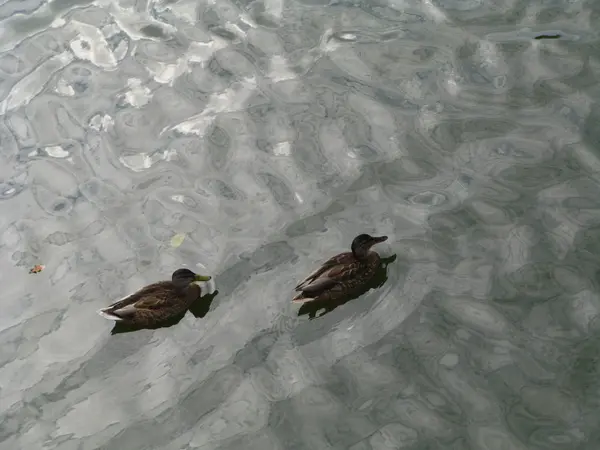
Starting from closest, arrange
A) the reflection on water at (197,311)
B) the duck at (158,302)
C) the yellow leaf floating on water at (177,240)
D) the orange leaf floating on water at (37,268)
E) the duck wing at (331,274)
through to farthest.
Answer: the duck at (158,302) → the duck wing at (331,274) → the reflection on water at (197,311) → the orange leaf floating on water at (37,268) → the yellow leaf floating on water at (177,240)

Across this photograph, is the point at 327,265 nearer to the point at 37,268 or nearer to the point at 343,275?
the point at 343,275

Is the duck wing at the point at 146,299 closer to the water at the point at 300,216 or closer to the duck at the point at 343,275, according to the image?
the water at the point at 300,216

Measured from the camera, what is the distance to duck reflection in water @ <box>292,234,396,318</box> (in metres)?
7.16

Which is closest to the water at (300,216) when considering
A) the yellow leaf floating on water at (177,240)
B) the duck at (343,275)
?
the yellow leaf floating on water at (177,240)

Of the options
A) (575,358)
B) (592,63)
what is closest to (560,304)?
(575,358)

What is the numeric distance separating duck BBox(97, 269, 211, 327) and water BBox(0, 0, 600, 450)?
16cm

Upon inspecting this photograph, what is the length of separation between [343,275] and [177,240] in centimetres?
161

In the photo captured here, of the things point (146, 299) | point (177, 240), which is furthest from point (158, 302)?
point (177, 240)

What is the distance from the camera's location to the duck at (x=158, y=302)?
7039mm

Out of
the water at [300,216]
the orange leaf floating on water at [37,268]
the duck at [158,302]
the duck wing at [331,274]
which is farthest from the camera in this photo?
the orange leaf floating on water at [37,268]

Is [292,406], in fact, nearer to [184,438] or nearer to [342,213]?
[184,438]

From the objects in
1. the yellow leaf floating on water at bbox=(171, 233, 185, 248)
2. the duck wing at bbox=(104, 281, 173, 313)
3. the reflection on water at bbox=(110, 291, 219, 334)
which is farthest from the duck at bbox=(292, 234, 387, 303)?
the yellow leaf floating on water at bbox=(171, 233, 185, 248)

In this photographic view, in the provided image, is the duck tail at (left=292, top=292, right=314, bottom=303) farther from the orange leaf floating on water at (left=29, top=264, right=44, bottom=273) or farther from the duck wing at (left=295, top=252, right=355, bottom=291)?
the orange leaf floating on water at (left=29, top=264, right=44, bottom=273)

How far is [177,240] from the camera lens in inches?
310
